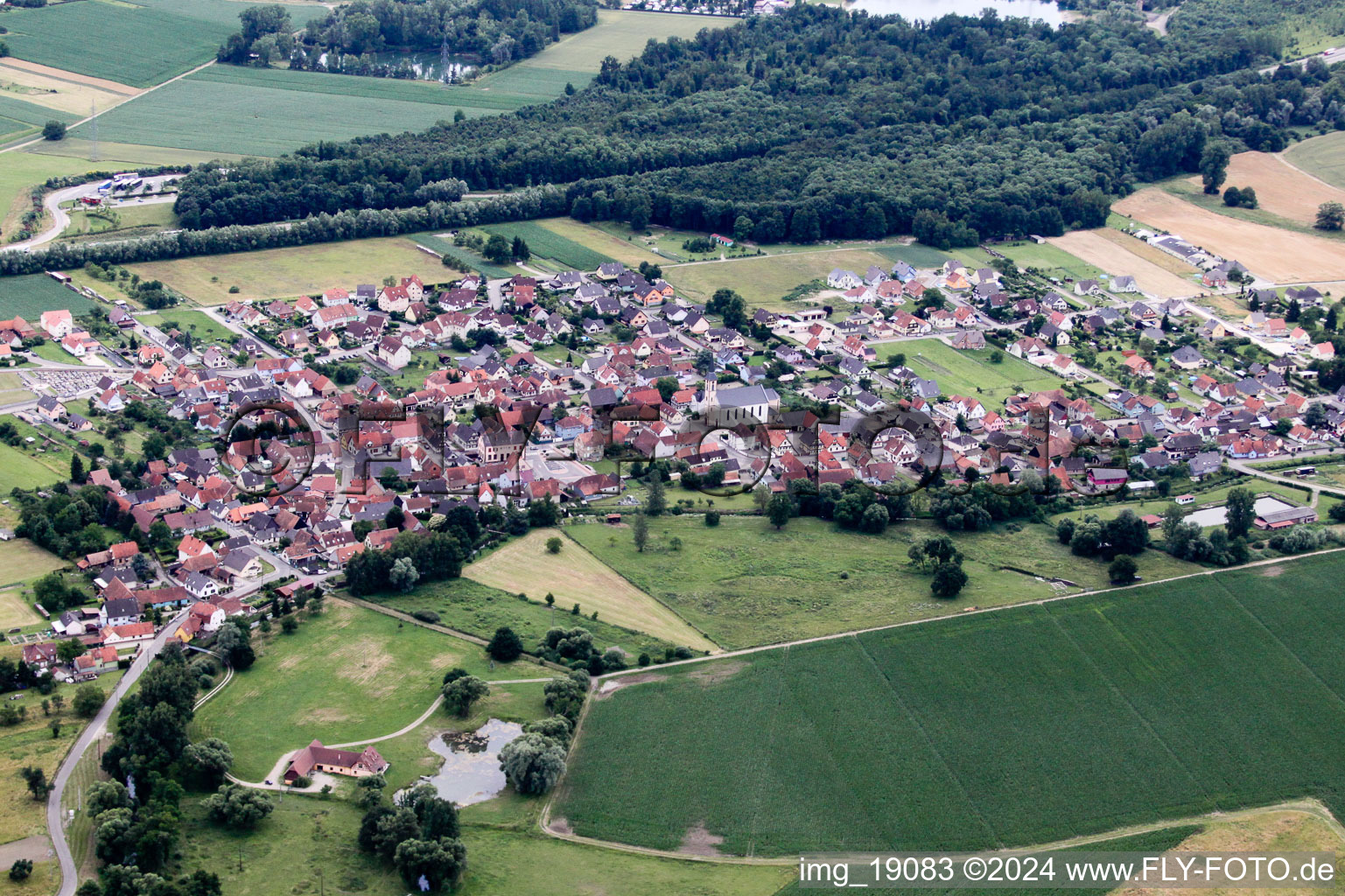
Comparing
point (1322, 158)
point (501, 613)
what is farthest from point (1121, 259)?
point (501, 613)

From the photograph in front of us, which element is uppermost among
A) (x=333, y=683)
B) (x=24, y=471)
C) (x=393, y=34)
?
(x=393, y=34)

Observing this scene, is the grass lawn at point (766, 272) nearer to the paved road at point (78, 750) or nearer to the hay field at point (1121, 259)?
the hay field at point (1121, 259)

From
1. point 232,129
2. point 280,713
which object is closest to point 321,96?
point 232,129

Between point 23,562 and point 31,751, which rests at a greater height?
point 23,562

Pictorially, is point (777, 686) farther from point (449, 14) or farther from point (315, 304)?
point (449, 14)

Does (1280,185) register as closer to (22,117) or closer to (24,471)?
(24,471)
